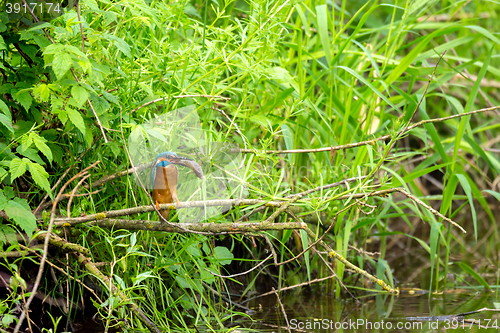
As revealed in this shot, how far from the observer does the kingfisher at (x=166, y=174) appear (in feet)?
5.04

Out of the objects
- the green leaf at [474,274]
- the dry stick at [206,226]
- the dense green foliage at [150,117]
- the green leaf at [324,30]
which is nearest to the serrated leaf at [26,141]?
the dense green foliage at [150,117]

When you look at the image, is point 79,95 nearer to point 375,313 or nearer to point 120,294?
point 120,294

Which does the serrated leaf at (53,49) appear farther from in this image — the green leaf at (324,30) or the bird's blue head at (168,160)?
the green leaf at (324,30)

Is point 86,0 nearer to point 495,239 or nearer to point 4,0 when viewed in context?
point 4,0

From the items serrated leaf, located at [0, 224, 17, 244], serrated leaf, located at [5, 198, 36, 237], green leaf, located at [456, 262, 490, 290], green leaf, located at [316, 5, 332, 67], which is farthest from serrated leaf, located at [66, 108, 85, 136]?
green leaf, located at [456, 262, 490, 290]

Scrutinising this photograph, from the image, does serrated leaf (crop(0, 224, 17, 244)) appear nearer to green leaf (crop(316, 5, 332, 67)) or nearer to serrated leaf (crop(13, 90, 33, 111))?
serrated leaf (crop(13, 90, 33, 111))

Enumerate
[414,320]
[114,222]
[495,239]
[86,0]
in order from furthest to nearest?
[495,239] < [414,320] < [114,222] < [86,0]

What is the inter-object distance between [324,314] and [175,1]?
4.92 feet

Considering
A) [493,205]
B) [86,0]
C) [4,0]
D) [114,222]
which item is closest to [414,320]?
[114,222]

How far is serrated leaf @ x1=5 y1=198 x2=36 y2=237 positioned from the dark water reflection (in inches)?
36.1

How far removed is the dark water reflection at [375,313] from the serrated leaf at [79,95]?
1059 mm

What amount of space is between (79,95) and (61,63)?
0.35ft

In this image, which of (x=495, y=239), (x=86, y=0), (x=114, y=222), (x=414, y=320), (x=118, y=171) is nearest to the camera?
(x=86, y=0)

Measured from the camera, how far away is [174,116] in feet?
5.81
